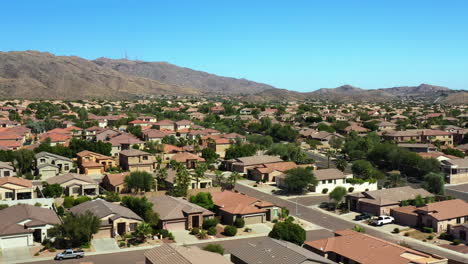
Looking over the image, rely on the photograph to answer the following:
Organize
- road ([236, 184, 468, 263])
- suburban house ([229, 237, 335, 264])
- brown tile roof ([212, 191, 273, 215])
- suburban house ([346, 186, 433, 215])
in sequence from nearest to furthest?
suburban house ([229, 237, 335, 264]) → road ([236, 184, 468, 263]) → brown tile roof ([212, 191, 273, 215]) → suburban house ([346, 186, 433, 215])

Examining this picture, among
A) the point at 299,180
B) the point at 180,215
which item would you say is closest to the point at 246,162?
the point at 299,180

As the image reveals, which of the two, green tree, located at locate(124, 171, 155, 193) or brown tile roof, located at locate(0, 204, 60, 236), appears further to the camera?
green tree, located at locate(124, 171, 155, 193)

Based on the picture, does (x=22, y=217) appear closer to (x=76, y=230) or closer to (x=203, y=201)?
(x=76, y=230)

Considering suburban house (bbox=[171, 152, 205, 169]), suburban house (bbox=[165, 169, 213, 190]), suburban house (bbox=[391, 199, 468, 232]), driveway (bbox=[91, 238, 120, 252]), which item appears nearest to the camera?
driveway (bbox=[91, 238, 120, 252])

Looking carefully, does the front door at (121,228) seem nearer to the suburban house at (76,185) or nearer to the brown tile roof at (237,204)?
the brown tile roof at (237,204)

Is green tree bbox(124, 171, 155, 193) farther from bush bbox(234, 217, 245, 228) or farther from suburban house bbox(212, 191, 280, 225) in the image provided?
bush bbox(234, 217, 245, 228)

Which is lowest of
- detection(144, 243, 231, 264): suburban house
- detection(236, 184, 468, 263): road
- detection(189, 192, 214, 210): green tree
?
detection(236, 184, 468, 263): road

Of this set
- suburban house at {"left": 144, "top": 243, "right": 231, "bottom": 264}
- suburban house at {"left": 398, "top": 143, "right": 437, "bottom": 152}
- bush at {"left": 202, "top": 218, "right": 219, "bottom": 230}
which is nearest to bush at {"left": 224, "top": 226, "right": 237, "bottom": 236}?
bush at {"left": 202, "top": 218, "right": 219, "bottom": 230}
